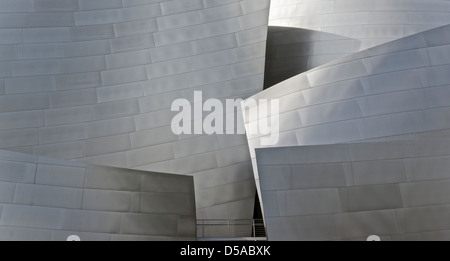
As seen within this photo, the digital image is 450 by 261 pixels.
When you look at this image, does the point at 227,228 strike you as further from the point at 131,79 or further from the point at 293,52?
the point at 293,52

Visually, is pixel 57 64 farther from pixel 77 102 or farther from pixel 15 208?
pixel 15 208

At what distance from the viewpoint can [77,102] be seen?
13.2 m

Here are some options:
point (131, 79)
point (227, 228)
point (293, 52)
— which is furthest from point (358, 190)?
point (293, 52)

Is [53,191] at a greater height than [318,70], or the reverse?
[318,70]

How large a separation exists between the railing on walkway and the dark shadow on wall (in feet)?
16.4

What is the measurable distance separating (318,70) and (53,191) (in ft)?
19.4

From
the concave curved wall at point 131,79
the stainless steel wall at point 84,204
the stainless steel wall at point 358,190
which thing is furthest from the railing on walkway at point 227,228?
the stainless steel wall at point 358,190

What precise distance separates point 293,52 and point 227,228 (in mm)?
5917

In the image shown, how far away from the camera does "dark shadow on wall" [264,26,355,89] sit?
15.4m

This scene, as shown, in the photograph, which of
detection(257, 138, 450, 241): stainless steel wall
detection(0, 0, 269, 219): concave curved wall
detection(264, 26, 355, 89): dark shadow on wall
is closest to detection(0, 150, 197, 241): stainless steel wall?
detection(257, 138, 450, 241): stainless steel wall

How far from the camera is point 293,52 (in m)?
15.9

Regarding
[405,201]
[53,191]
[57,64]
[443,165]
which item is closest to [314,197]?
[405,201]

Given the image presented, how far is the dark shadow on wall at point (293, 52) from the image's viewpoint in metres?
15.4
